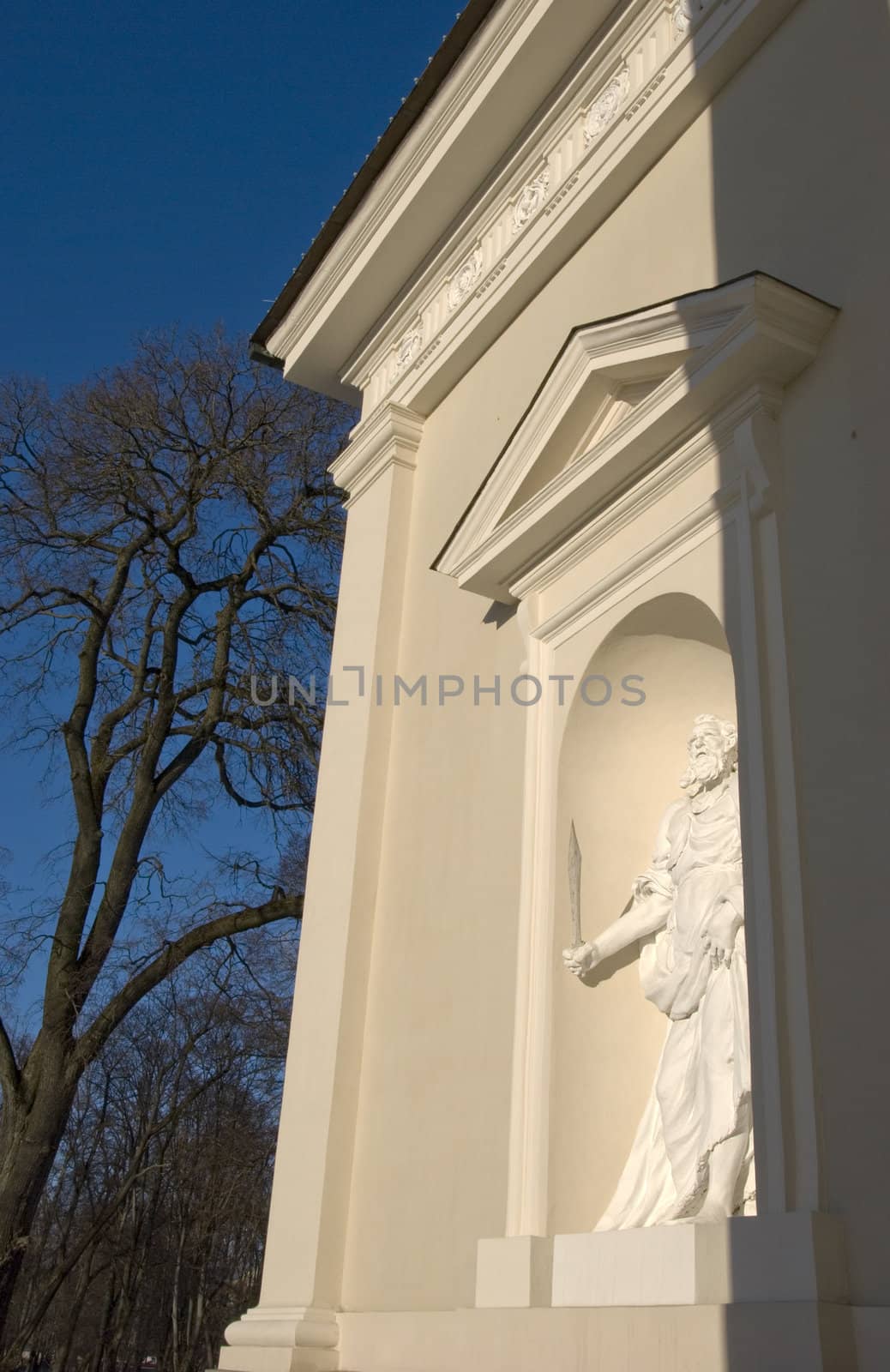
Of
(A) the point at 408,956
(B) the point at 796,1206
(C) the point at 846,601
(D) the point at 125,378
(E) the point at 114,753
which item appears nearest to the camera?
(B) the point at 796,1206

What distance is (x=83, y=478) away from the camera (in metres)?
15.8

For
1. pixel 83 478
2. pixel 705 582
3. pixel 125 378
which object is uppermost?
pixel 125 378

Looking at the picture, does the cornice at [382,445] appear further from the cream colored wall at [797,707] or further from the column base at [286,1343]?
the column base at [286,1343]

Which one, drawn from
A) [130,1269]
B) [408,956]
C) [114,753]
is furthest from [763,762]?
[130,1269]

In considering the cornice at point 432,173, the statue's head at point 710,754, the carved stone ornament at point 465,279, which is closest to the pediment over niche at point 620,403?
the statue's head at point 710,754

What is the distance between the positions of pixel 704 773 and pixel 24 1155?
29.6ft

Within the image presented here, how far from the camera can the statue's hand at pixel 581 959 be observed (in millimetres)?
5727

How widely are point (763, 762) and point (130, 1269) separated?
82.9 feet

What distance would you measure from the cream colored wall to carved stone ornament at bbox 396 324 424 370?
533mm

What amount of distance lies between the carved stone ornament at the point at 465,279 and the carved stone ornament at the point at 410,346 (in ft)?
1.40

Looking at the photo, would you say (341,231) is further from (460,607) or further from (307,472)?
(307,472)

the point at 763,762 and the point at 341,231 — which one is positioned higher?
the point at 341,231

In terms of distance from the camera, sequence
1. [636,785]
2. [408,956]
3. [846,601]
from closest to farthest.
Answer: [846,601] < [636,785] < [408,956]

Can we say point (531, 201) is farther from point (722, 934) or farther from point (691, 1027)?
point (691, 1027)
